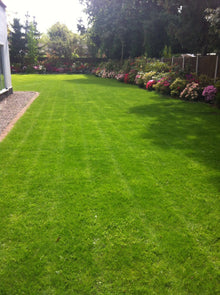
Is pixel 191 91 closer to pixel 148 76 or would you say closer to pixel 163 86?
pixel 163 86

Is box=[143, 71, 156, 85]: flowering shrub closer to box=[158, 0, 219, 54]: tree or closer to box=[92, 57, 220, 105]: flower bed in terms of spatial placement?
box=[92, 57, 220, 105]: flower bed

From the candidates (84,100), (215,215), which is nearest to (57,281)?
(215,215)

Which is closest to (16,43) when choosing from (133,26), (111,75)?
(111,75)

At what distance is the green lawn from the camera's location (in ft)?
7.57

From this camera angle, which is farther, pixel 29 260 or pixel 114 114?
pixel 114 114

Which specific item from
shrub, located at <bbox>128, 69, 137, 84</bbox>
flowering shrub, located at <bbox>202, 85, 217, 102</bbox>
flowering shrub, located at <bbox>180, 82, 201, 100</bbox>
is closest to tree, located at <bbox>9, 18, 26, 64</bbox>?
shrub, located at <bbox>128, 69, 137, 84</bbox>

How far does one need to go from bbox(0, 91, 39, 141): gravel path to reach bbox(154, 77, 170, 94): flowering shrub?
6.77m

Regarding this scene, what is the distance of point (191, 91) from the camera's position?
442 inches

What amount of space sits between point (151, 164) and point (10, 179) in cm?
245

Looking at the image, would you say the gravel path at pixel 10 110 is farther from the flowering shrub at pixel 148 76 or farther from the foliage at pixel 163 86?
the flowering shrub at pixel 148 76

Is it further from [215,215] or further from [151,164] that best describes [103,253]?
[151,164]

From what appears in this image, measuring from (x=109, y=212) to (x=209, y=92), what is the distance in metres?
8.72

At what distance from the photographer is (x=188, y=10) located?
41.4 feet

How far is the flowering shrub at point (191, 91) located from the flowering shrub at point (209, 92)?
54 cm
